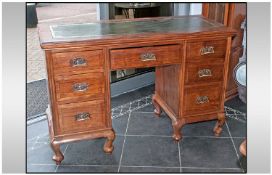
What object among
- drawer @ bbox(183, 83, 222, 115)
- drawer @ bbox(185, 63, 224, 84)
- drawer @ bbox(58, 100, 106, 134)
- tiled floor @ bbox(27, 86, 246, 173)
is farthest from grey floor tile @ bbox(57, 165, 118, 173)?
drawer @ bbox(185, 63, 224, 84)

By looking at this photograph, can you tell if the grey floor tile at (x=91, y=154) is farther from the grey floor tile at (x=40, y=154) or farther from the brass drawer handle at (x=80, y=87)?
the brass drawer handle at (x=80, y=87)

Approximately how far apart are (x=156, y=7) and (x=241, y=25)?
83cm

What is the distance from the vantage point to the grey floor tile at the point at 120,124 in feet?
8.38

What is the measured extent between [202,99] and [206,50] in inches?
14.7

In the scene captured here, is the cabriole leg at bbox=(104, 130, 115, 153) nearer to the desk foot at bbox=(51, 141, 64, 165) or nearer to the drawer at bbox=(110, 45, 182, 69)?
the desk foot at bbox=(51, 141, 64, 165)

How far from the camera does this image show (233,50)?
9.55ft

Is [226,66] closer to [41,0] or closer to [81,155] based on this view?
[81,155]

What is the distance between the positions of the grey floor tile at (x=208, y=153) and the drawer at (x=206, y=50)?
651 millimetres

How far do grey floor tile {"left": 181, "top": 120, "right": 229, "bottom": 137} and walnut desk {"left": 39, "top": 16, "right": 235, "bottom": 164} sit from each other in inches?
7.6

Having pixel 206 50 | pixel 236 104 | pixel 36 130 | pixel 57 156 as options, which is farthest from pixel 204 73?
pixel 36 130

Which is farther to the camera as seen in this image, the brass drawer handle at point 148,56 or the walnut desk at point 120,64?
the brass drawer handle at point 148,56

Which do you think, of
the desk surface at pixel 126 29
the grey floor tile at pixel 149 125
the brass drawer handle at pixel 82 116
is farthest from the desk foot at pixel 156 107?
the brass drawer handle at pixel 82 116

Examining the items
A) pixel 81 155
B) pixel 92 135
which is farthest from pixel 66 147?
pixel 92 135

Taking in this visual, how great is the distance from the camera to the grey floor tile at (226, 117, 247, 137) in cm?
248
